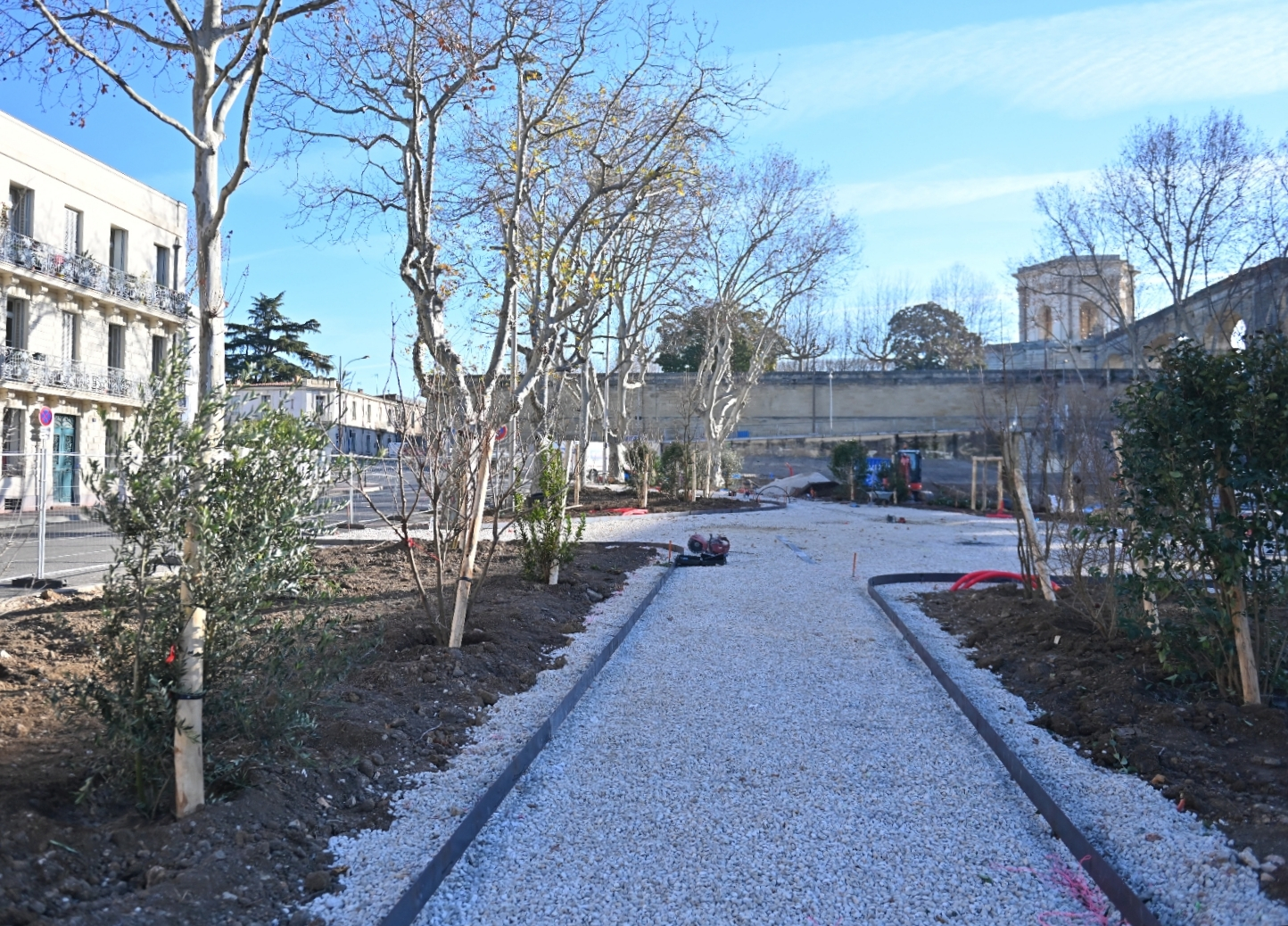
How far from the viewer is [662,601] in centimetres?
1116

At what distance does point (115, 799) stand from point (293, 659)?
929 mm

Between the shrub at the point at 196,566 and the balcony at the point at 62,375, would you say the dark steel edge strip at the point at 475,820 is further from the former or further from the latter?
the balcony at the point at 62,375

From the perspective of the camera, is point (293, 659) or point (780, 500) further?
point (780, 500)

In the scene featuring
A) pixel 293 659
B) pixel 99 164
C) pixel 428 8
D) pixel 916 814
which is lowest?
pixel 916 814

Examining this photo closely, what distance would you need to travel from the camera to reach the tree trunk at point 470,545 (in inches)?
284

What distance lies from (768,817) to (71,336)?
3201cm

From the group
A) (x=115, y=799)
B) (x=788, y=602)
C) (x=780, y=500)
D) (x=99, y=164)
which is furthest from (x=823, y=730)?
(x=99, y=164)

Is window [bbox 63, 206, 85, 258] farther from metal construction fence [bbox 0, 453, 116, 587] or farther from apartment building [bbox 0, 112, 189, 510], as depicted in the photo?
metal construction fence [bbox 0, 453, 116, 587]

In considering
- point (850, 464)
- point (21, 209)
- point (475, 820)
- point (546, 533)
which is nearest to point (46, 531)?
point (546, 533)

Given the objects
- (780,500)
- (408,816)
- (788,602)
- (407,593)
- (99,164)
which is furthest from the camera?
(780,500)

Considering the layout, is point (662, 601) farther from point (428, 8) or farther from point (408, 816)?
point (408, 816)

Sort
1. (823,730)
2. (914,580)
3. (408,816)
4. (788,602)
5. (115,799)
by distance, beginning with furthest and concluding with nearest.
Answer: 1. (914,580)
2. (788,602)
3. (823,730)
4. (408,816)
5. (115,799)

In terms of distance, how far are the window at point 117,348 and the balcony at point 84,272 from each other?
3.71ft

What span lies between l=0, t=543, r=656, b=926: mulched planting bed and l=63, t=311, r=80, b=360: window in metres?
26.1
